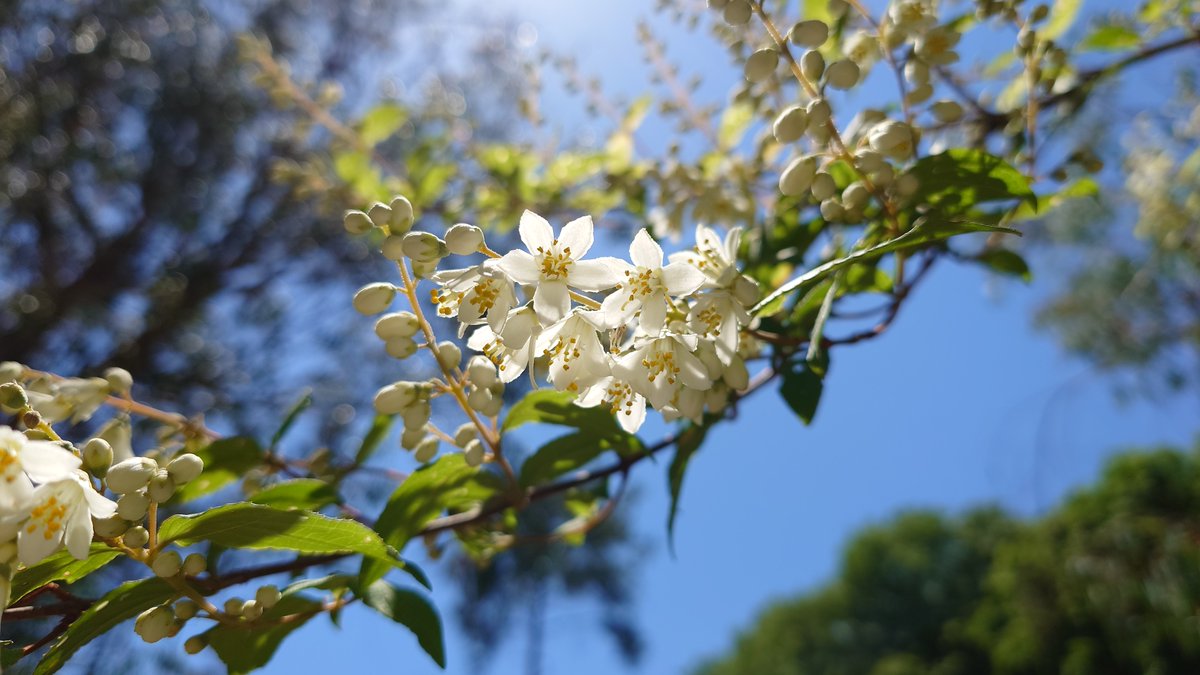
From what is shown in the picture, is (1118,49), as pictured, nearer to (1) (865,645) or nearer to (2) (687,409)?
(2) (687,409)

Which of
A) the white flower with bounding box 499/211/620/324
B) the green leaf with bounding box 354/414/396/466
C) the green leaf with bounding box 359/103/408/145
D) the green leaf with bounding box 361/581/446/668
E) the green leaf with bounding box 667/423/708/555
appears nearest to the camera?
the white flower with bounding box 499/211/620/324

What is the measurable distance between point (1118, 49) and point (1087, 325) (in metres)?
5.92

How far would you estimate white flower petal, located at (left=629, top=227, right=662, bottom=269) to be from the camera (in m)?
0.68

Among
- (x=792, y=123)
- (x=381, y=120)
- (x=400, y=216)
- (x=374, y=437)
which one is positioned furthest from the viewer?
(x=381, y=120)

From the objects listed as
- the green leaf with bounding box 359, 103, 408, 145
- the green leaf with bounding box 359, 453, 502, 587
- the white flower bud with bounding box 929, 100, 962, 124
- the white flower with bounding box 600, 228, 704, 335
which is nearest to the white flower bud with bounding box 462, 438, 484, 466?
the green leaf with bounding box 359, 453, 502, 587

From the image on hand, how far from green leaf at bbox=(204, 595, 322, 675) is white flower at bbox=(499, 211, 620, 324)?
1.14ft

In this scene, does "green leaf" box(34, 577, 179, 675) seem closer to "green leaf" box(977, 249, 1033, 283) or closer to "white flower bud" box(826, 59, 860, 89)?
"white flower bud" box(826, 59, 860, 89)

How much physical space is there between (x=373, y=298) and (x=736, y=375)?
0.31 metres

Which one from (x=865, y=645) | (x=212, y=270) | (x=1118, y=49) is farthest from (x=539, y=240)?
(x=865, y=645)

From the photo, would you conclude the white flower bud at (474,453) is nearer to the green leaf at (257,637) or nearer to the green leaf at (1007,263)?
the green leaf at (257,637)

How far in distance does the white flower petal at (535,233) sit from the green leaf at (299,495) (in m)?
0.33

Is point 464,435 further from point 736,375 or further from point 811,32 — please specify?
point 811,32

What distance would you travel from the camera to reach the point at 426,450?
833 mm

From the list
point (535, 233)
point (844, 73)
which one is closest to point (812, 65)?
point (844, 73)
